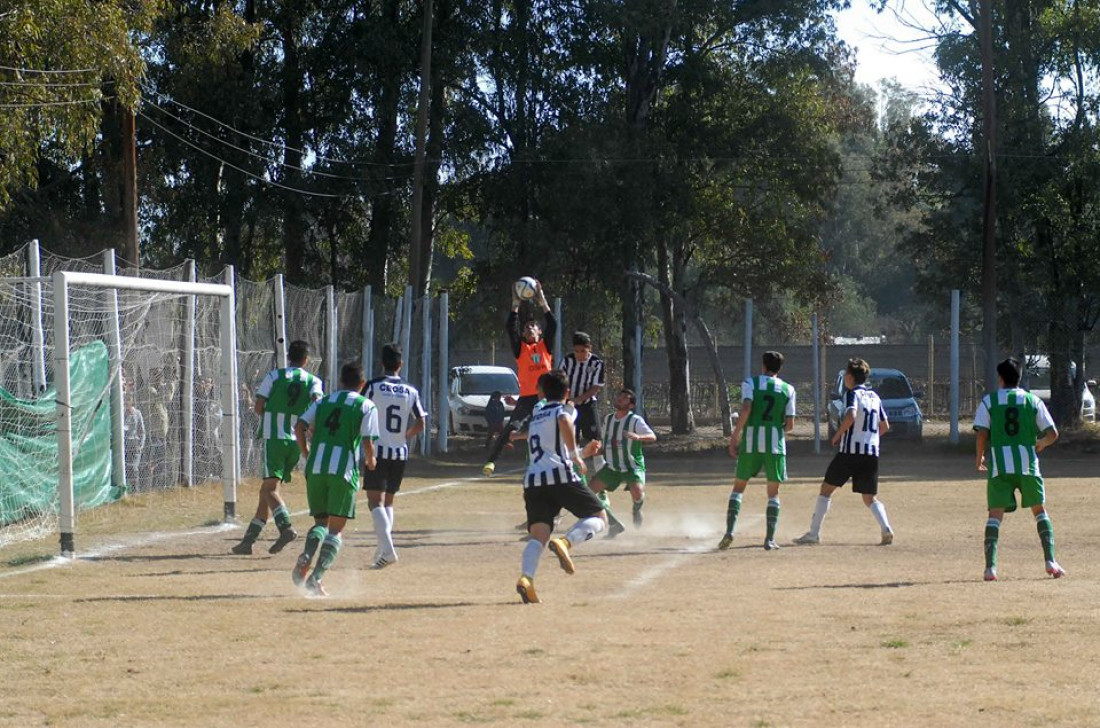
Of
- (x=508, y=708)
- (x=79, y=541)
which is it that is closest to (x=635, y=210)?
(x=79, y=541)

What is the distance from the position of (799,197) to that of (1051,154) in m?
6.89

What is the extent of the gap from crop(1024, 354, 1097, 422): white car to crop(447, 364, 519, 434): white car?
11.8 meters

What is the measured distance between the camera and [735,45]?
38938mm

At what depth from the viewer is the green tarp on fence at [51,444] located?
51.2 feet

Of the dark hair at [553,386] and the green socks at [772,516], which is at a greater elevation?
the dark hair at [553,386]

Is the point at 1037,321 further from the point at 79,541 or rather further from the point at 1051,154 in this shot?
the point at 79,541

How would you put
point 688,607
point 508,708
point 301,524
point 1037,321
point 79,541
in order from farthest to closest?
1. point 1037,321
2. point 301,524
3. point 79,541
4. point 688,607
5. point 508,708

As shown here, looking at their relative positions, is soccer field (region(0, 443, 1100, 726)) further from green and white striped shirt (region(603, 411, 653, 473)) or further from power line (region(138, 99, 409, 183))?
power line (region(138, 99, 409, 183))

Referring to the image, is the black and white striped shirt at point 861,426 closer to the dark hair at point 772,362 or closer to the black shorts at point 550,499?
the dark hair at point 772,362

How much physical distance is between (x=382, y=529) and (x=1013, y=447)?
5141 mm

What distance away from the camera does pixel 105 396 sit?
18.4 m

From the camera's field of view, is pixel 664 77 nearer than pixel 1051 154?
No

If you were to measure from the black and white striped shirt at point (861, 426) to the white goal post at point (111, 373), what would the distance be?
21.4ft

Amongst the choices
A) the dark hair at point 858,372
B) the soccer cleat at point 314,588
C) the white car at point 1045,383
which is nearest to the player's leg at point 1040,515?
the dark hair at point 858,372
